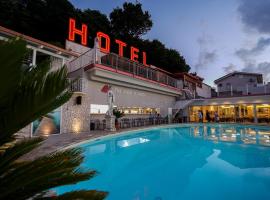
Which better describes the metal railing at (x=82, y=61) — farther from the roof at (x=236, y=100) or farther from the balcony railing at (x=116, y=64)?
the roof at (x=236, y=100)

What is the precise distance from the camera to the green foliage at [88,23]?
768 inches

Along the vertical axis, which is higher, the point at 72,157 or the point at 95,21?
the point at 95,21

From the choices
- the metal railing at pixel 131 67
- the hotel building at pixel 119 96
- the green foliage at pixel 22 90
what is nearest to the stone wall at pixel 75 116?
the hotel building at pixel 119 96

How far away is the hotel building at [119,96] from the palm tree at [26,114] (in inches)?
221

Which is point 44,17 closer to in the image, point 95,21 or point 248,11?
point 95,21

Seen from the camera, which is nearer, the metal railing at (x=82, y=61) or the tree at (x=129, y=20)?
the metal railing at (x=82, y=61)

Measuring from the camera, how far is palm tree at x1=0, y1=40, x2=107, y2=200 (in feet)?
3.42

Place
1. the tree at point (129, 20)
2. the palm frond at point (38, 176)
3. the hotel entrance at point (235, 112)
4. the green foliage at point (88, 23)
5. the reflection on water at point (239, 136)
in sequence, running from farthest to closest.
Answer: the tree at point (129, 20) < the hotel entrance at point (235, 112) < the green foliage at point (88, 23) < the reflection on water at point (239, 136) < the palm frond at point (38, 176)

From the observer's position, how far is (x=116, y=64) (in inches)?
598

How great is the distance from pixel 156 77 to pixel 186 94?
733 cm

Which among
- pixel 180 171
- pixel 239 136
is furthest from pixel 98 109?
pixel 239 136

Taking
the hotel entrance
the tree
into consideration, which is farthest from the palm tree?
the tree

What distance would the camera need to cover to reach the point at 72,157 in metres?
1.55

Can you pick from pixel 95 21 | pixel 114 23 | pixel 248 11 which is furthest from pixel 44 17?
pixel 248 11
